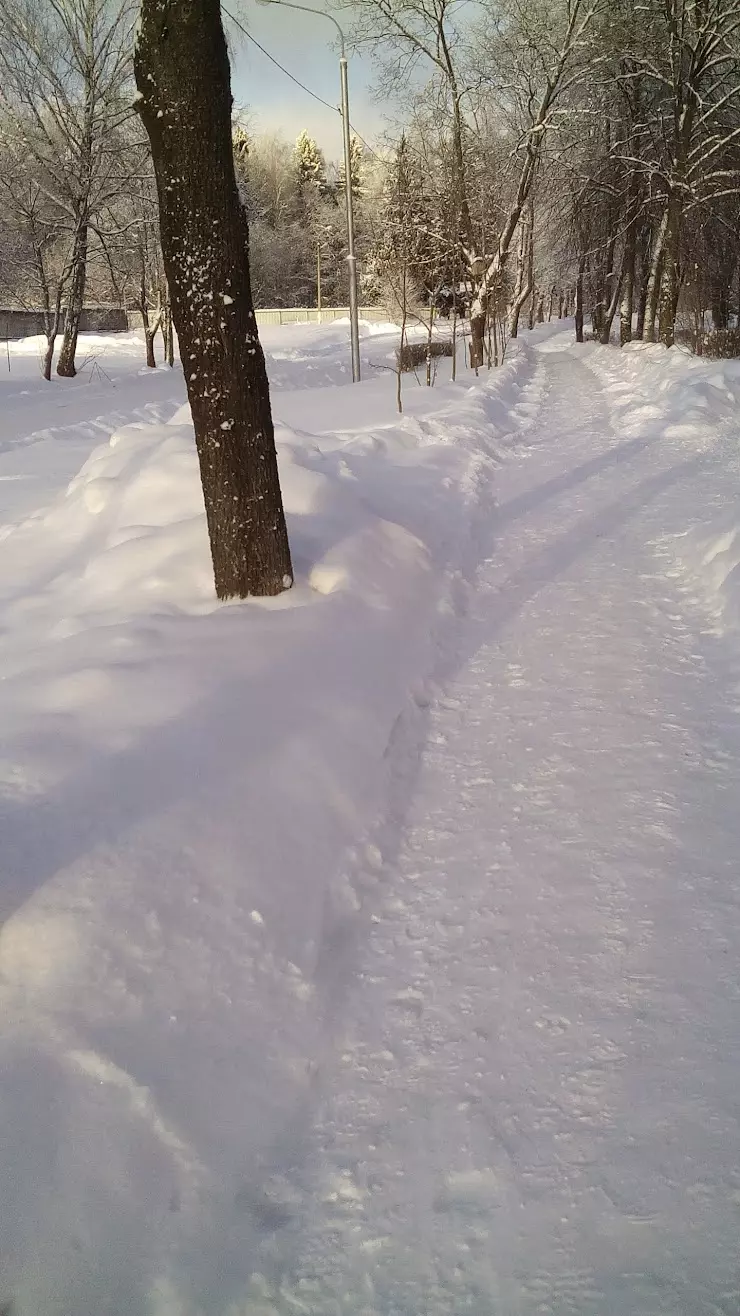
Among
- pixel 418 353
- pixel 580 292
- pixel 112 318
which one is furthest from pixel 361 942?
pixel 112 318

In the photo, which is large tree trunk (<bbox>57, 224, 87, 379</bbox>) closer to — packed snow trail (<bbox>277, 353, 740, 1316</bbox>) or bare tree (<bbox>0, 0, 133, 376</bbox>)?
bare tree (<bbox>0, 0, 133, 376</bbox>)

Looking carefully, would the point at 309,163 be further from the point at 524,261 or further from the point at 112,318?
the point at 524,261

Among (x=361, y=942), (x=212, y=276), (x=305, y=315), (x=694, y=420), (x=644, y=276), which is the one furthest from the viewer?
(x=305, y=315)

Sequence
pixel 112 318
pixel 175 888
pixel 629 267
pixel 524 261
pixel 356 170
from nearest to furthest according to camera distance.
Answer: pixel 175 888, pixel 629 267, pixel 524 261, pixel 356 170, pixel 112 318

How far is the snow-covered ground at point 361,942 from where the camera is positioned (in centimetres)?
193

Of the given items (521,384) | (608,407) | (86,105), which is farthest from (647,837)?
(86,105)

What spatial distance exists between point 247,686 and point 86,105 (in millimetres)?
23317

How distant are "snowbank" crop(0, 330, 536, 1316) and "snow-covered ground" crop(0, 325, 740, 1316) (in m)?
0.01

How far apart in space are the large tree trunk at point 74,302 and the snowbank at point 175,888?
19.9 meters

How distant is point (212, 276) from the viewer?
161 inches

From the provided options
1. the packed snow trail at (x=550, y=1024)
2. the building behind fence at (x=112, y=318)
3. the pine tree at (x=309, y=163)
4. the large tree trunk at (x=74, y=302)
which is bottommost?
the packed snow trail at (x=550, y=1024)

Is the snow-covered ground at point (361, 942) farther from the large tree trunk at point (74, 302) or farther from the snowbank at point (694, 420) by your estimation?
the large tree trunk at point (74, 302)

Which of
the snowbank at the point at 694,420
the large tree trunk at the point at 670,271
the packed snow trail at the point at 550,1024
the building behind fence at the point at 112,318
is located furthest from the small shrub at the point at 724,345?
the building behind fence at the point at 112,318

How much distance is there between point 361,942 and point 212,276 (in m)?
3.18
